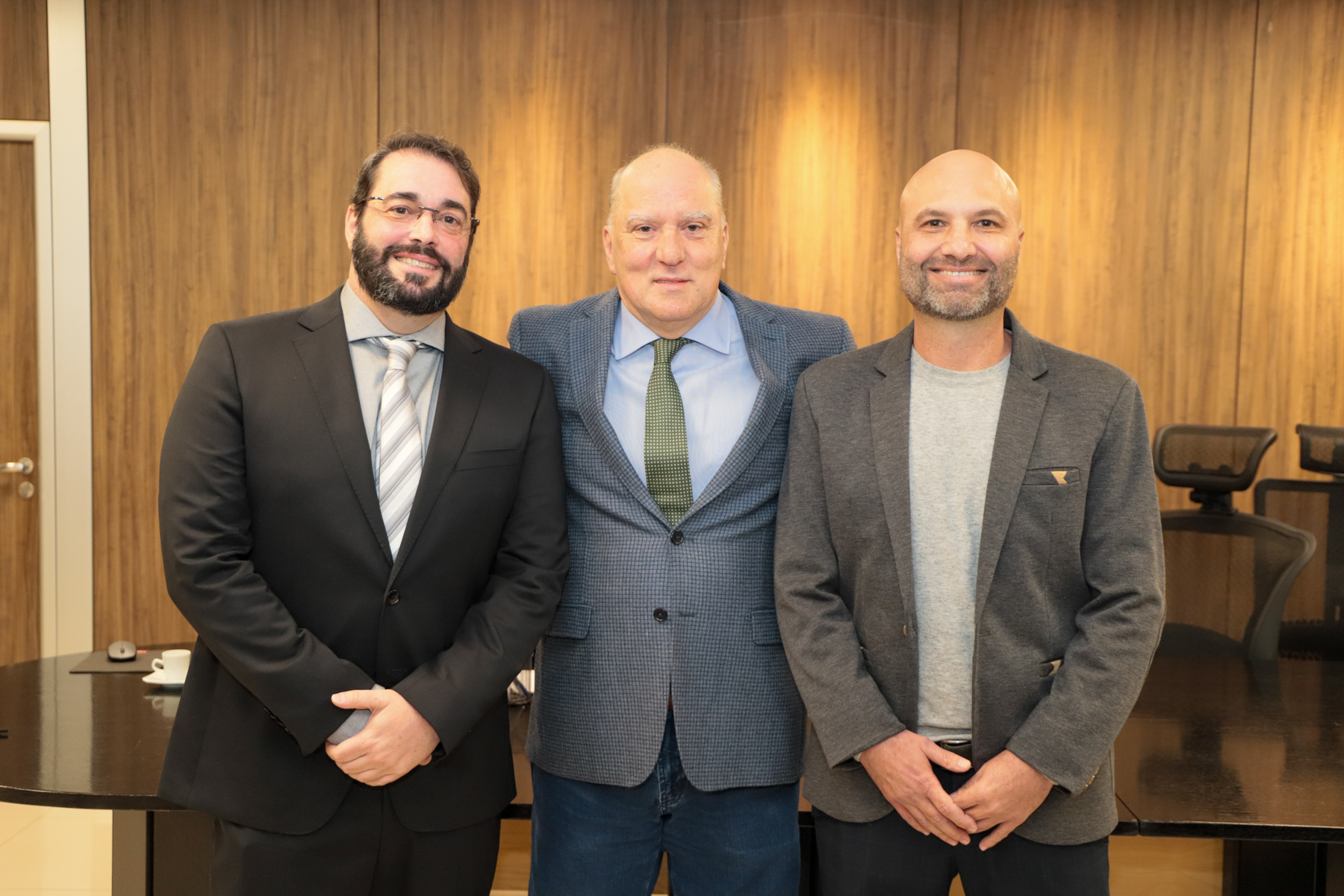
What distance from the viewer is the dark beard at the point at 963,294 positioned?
1725mm

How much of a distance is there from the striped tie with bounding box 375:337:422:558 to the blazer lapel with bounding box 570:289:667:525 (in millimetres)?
330

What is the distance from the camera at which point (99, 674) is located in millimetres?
2535

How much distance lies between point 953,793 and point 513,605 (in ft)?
2.48

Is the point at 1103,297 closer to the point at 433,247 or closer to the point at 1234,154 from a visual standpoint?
the point at 1234,154

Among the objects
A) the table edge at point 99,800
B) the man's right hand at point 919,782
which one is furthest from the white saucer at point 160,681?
the man's right hand at point 919,782

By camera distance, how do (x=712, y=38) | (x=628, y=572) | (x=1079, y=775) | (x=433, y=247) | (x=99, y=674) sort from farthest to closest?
(x=712, y=38)
(x=99, y=674)
(x=628, y=572)
(x=433, y=247)
(x=1079, y=775)

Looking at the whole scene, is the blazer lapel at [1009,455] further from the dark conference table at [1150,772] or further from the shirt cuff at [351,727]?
the shirt cuff at [351,727]

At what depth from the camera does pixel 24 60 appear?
14.1 feet

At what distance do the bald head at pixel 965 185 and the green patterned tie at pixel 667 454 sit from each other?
1.78 feet

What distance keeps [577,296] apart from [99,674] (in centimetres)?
247

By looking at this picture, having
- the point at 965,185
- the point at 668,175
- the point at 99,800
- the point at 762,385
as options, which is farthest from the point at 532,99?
the point at 99,800

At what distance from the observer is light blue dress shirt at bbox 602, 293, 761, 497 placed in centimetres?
188

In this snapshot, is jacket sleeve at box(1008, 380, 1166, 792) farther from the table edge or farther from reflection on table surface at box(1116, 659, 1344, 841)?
the table edge

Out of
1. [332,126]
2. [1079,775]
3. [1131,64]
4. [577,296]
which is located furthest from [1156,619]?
[332,126]
